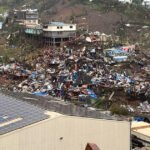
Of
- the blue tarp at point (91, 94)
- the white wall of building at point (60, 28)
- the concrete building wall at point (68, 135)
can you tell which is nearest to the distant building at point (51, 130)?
the concrete building wall at point (68, 135)

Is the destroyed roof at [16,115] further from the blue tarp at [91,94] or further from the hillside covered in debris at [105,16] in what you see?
the hillside covered in debris at [105,16]

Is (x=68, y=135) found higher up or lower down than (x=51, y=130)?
lower down

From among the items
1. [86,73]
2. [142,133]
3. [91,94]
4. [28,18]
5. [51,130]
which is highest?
[28,18]

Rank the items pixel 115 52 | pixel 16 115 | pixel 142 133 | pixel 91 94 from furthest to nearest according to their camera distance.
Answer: pixel 115 52, pixel 91 94, pixel 142 133, pixel 16 115

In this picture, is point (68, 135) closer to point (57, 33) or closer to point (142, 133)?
point (142, 133)

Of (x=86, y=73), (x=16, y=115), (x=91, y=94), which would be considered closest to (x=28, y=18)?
Answer: (x=86, y=73)

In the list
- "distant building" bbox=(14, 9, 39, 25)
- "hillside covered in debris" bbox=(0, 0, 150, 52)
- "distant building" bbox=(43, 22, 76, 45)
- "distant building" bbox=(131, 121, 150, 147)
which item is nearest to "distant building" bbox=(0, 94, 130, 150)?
"distant building" bbox=(131, 121, 150, 147)

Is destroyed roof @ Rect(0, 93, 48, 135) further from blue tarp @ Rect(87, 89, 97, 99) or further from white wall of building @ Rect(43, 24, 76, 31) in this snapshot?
white wall of building @ Rect(43, 24, 76, 31)
